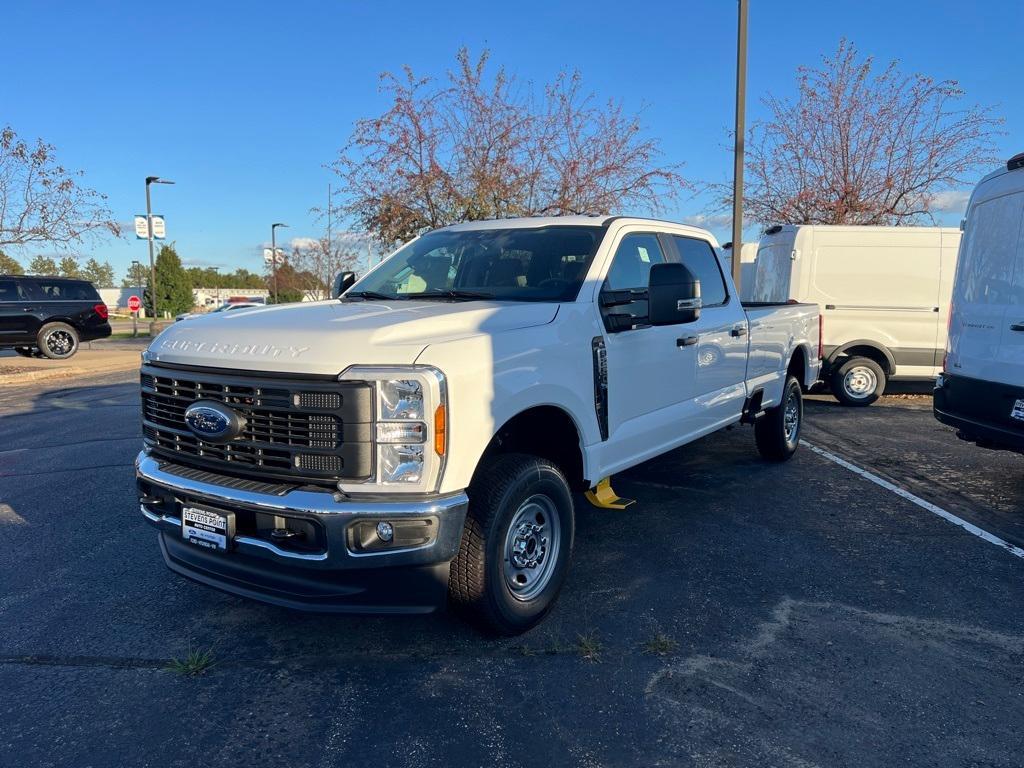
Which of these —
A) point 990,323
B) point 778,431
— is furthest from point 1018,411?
point 778,431

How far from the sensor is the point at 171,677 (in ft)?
10.3

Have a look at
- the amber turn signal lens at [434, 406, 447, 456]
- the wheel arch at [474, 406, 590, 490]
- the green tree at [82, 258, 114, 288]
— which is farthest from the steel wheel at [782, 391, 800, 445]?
the green tree at [82, 258, 114, 288]

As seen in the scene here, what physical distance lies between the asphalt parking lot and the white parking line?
82 millimetres

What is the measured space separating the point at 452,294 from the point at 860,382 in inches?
345

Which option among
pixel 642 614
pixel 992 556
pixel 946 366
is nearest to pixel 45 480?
pixel 642 614

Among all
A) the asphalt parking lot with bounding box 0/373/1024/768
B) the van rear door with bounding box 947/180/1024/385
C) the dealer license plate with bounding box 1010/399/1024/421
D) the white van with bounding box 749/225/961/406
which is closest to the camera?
the asphalt parking lot with bounding box 0/373/1024/768

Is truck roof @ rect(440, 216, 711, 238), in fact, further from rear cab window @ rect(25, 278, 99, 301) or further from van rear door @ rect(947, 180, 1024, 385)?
rear cab window @ rect(25, 278, 99, 301)

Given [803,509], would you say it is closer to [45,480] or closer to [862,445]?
[862,445]

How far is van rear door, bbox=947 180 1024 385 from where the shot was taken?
5.18 m

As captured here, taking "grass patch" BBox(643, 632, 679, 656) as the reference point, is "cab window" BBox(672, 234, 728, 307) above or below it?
above

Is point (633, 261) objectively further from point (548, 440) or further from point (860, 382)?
point (860, 382)

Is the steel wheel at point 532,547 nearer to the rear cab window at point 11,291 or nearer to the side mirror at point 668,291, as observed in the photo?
the side mirror at point 668,291

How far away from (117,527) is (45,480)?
6.07ft

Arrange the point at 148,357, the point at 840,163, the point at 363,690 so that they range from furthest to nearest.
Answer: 1. the point at 840,163
2. the point at 148,357
3. the point at 363,690
